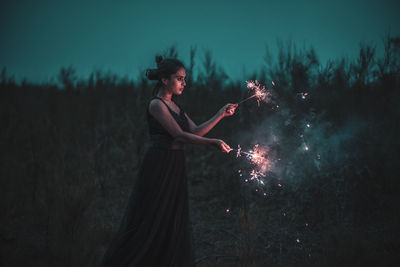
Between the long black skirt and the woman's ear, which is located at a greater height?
the woman's ear

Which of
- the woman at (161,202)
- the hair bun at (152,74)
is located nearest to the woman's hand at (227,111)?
the woman at (161,202)

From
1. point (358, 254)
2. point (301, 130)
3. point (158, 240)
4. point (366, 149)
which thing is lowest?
point (358, 254)

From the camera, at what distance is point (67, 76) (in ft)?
41.9

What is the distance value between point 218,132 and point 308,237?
3.50 metres

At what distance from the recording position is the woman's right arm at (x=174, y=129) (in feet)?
8.32

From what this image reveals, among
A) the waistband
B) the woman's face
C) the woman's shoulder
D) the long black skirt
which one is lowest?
the long black skirt

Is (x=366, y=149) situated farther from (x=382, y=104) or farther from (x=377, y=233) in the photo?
(x=377, y=233)

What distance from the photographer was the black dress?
256 cm

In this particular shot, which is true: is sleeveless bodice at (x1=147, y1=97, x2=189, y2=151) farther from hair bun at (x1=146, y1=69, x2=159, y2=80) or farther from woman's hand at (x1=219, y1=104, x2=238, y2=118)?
woman's hand at (x1=219, y1=104, x2=238, y2=118)

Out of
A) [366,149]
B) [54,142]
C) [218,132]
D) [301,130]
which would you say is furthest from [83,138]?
[366,149]

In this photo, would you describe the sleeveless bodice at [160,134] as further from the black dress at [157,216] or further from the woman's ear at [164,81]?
the woman's ear at [164,81]

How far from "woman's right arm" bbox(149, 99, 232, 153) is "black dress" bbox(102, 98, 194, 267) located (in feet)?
0.36

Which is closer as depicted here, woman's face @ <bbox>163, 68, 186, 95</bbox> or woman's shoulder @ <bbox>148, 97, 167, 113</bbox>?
woman's shoulder @ <bbox>148, 97, 167, 113</bbox>

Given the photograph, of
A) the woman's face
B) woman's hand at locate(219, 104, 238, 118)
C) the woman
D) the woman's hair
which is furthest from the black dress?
woman's hand at locate(219, 104, 238, 118)
